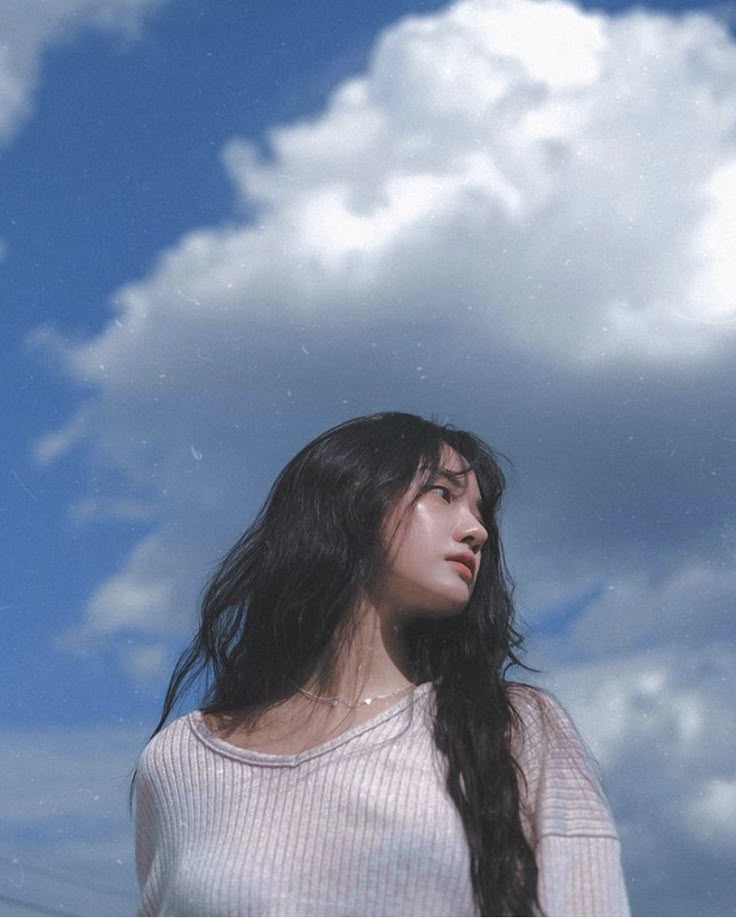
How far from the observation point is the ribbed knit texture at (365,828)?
313cm

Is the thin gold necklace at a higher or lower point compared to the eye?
lower

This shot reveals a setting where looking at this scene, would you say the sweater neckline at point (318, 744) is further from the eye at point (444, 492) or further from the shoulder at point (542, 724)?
the eye at point (444, 492)

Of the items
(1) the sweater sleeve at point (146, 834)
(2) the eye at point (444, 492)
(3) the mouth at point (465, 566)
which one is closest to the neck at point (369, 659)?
(3) the mouth at point (465, 566)

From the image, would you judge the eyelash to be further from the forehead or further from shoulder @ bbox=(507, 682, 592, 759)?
shoulder @ bbox=(507, 682, 592, 759)

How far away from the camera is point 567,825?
3178 millimetres

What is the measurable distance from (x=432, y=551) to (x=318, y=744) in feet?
1.72

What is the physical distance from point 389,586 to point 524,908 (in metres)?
0.82

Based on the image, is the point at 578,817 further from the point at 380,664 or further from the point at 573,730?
the point at 380,664

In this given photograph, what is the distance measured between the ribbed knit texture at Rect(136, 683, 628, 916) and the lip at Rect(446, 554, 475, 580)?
1.01 ft

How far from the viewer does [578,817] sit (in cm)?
319

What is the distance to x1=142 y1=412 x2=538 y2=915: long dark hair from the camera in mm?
3537

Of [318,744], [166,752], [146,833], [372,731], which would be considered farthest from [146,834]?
[372,731]

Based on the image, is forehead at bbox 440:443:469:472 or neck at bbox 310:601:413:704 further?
forehead at bbox 440:443:469:472

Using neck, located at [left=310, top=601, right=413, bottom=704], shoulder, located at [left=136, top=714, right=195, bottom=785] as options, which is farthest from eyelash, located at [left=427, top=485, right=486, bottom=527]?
shoulder, located at [left=136, top=714, right=195, bottom=785]
